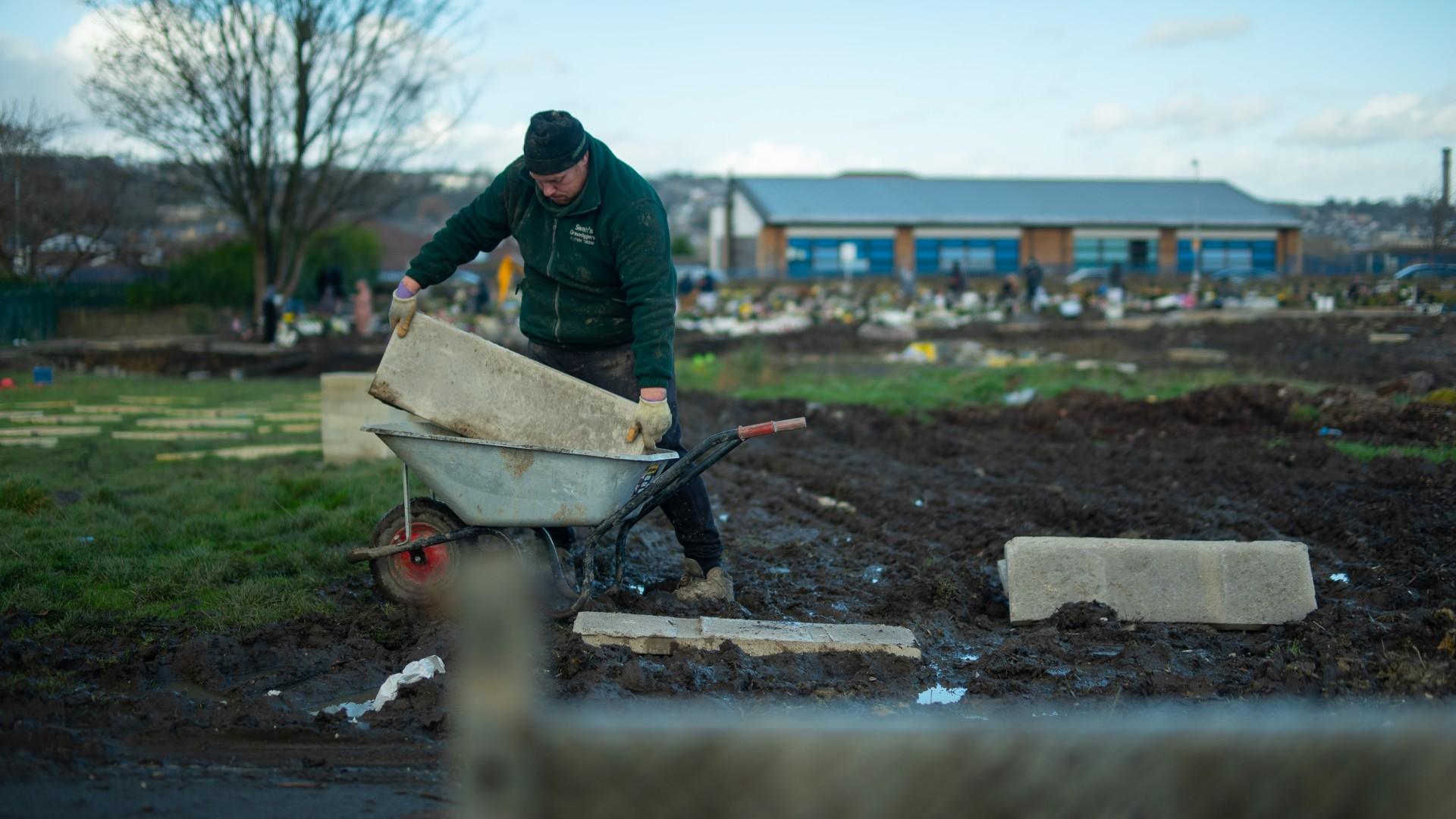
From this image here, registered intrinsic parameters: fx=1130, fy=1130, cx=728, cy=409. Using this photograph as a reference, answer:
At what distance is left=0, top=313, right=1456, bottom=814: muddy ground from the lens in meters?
3.14

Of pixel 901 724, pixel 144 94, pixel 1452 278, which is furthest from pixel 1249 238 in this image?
pixel 901 724

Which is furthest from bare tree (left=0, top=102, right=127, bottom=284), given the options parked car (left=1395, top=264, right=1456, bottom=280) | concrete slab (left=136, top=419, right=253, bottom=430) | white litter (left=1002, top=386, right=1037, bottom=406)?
parked car (left=1395, top=264, right=1456, bottom=280)

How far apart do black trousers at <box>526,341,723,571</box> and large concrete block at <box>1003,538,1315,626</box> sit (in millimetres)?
1301

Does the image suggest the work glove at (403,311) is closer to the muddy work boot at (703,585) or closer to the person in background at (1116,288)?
the muddy work boot at (703,585)

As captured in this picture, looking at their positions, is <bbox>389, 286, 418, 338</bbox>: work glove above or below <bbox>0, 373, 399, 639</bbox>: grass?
above

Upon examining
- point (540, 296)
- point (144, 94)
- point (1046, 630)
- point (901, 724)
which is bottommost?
point (1046, 630)

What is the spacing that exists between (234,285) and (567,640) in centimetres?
2673

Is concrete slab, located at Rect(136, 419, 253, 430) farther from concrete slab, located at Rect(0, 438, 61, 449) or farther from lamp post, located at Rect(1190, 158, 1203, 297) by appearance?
lamp post, located at Rect(1190, 158, 1203, 297)

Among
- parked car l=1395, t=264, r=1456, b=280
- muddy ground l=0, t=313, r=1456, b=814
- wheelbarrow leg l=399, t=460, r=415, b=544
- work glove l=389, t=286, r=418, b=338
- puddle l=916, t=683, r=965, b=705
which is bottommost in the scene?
puddle l=916, t=683, r=965, b=705

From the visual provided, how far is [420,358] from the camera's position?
4641 mm

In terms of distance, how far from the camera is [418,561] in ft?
14.8

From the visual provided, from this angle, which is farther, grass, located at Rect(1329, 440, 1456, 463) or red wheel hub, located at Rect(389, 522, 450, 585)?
grass, located at Rect(1329, 440, 1456, 463)

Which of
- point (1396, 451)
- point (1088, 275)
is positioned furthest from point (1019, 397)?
point (1088, 275)

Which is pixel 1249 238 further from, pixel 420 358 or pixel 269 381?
pixel 420 358
